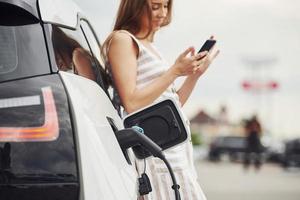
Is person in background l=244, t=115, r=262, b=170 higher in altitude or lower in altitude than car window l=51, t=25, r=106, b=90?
lower

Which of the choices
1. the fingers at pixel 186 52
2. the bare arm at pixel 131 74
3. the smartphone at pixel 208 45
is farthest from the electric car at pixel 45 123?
the smartphone at pixel 208 45

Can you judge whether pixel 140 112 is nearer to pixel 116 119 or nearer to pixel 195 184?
pixel 116 119

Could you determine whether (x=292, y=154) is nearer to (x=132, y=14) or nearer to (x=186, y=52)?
(x=132, y=14)

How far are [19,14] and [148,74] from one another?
1197 millimetres

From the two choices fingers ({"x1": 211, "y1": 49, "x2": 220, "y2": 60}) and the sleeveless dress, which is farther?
fingers ({"x1": 211, "y1": 49, "x2": 220, "y2": 60})

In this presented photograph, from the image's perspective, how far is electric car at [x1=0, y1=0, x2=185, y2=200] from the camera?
6.12 feet

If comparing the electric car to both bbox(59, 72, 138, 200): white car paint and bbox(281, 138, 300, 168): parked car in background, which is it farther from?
bbox(281, 138, 300, 168): parked car in background

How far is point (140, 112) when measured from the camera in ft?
8.95

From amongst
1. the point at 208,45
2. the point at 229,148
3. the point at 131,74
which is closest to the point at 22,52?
the point at 131,74

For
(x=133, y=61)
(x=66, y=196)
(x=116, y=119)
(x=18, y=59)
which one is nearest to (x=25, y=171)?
(x=66, y=196)

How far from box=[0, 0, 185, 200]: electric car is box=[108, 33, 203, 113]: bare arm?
84cm

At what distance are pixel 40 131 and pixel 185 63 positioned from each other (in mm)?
1283

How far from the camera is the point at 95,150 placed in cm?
200

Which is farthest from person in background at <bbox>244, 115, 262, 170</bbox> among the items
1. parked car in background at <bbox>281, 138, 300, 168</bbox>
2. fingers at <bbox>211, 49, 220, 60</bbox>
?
fingers at <bbox>211, 49, 220, 60</bbox>
